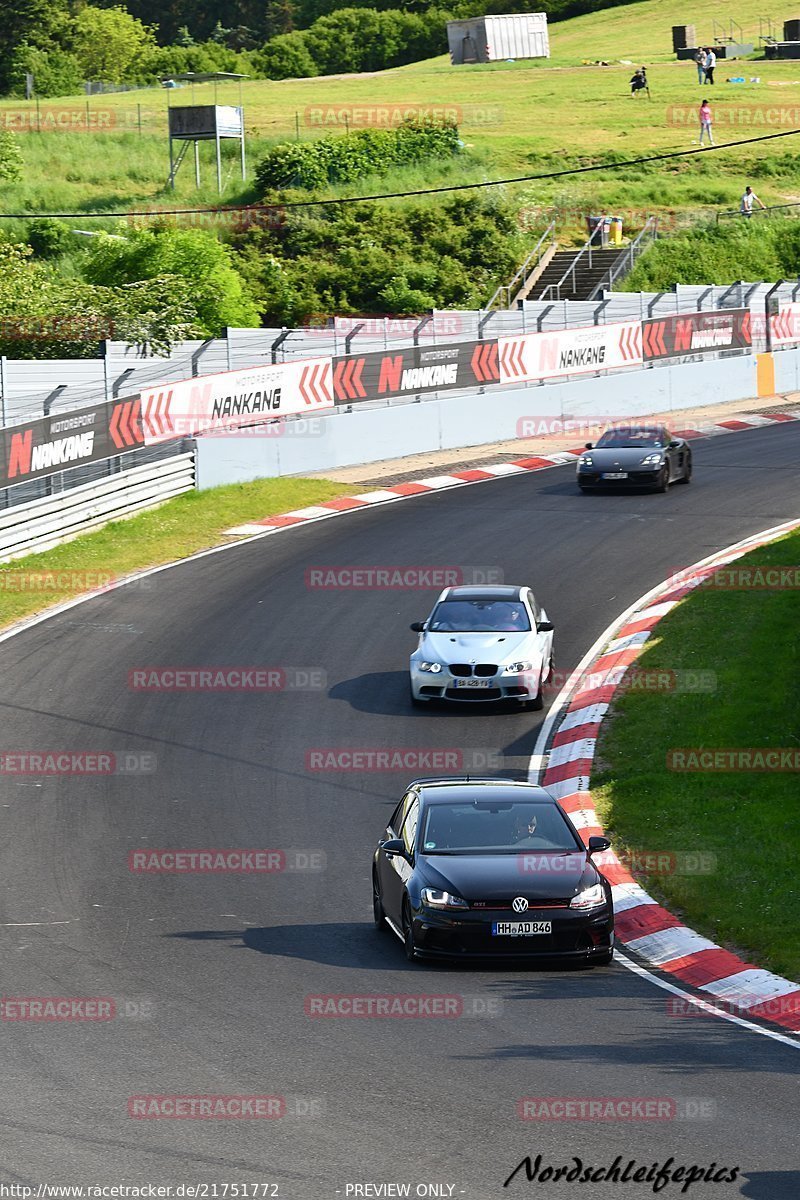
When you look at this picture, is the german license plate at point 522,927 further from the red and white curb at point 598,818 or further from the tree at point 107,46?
the tree at point 107,46

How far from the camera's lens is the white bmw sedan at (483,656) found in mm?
21375

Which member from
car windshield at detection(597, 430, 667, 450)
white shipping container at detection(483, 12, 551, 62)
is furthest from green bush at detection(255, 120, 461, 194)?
white shipping container at detection(483, 12, 551, 62)

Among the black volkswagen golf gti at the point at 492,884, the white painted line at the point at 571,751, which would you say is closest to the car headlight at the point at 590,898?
the black volkswagen golf gti at the point at 492,884

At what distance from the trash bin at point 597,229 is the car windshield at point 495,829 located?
51.1 metres

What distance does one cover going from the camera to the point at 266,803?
17828mm

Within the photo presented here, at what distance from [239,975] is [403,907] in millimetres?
1420

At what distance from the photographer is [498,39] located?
12375cm

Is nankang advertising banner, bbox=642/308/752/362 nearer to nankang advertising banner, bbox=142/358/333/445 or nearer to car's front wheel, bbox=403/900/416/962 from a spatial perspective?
nankang advertising banner, bbox=142/358/333/445

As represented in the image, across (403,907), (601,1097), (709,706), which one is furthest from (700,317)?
(601,1097)

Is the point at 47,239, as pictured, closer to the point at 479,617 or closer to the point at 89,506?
the point at 89,506

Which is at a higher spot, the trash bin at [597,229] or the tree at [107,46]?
the tree at [107,46]

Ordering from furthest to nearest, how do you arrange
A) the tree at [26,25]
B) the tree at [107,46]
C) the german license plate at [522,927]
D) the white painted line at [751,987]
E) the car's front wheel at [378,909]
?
the tree at [107,46] → the tree at [26,25] → the car's front wheel at [378,909] → the german license plate at [522,927] → the white painted line at [751,987]

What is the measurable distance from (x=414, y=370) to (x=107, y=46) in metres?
104

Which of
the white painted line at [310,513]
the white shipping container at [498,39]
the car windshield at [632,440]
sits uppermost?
the white shipping container at [498,39]
